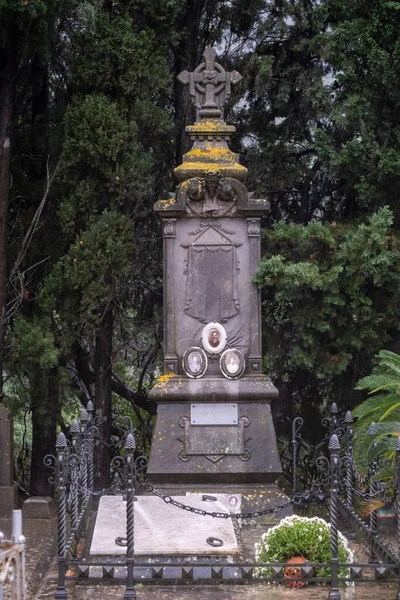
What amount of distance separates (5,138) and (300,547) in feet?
20.9

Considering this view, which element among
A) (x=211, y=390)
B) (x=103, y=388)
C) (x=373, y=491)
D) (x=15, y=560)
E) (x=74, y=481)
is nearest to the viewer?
(x=15, y=560)

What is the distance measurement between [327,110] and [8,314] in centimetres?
478

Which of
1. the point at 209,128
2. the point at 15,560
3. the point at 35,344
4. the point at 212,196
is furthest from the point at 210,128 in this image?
the point at 15,560

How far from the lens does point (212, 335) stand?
1126 cm

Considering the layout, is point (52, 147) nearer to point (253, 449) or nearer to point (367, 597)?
point (253, 449)

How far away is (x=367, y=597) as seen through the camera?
7.90 metres

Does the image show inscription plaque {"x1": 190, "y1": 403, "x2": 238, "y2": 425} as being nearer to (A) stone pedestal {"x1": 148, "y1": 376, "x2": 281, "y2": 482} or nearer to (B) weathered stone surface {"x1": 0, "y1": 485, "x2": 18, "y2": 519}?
(A) stone pedestal {"x1": 148, "y1": 376, "x2": 281, "y2": 482}

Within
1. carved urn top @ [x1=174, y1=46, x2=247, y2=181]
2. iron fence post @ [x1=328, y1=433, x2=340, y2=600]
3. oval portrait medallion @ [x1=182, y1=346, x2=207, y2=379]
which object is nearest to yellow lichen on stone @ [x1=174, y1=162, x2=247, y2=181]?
carved urn top @ [x1=174, y1=46, x2=247, y2=181]

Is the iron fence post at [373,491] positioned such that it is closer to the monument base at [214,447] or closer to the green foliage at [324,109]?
the monument base at [214,447]

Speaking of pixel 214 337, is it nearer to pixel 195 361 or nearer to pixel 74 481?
pixel 195 361

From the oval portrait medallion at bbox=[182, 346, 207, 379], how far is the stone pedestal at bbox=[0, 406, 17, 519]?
7.41 ft

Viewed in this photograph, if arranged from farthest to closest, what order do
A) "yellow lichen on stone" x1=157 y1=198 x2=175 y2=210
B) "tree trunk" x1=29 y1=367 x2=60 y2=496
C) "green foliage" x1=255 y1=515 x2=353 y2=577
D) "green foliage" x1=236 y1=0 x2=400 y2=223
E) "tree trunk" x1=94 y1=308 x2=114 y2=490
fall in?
"tree trunk" x1=94 y1=308 x2=114 y2=490, "green foliage" x1=236 y1=0 x2=400 y2=223, "tree trunk" x1=29 y1=367 x2=60 y2=496, "yellow lichen on stone" x1=157 y1=198 x2=175 y2=210, "green foliage" x1=255 y1=515 x2=353 y2=577

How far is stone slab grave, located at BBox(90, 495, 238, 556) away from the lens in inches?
332

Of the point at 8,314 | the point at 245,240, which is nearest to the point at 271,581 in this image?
the point at 245,240
